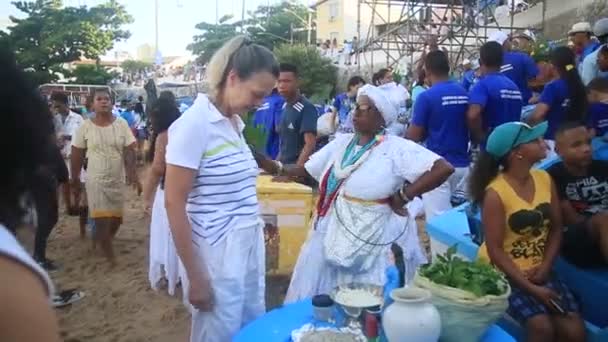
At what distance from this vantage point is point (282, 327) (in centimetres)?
234

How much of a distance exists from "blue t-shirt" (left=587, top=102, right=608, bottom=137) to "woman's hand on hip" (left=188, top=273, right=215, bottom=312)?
9.97ft

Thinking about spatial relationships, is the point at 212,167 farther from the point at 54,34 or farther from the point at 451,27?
the point at 54,34

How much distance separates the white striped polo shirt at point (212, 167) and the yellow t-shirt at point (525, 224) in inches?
49.8

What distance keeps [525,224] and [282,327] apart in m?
1.31

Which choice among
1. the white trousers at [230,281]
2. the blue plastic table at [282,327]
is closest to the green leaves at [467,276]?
the blue plastic table at [282,327]

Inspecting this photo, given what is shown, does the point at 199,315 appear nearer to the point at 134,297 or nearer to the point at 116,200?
the point at 134,297

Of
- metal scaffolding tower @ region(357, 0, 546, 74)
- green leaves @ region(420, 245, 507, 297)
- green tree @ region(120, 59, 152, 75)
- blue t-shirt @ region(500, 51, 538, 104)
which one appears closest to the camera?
green leaves @ region(420, 245, 507, 297)

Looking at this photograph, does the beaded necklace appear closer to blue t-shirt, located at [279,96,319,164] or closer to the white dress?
the white dress

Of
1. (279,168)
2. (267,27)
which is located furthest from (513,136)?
(267,27)

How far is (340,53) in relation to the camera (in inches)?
1115

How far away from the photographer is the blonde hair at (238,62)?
2285 millimetres

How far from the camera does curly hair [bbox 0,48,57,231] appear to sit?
38.8 inches

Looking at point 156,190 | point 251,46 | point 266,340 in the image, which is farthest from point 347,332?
point 156,190

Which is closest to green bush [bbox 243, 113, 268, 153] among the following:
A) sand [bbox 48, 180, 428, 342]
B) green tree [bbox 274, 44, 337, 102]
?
sand [bbox 48, 180, 428, 342]
